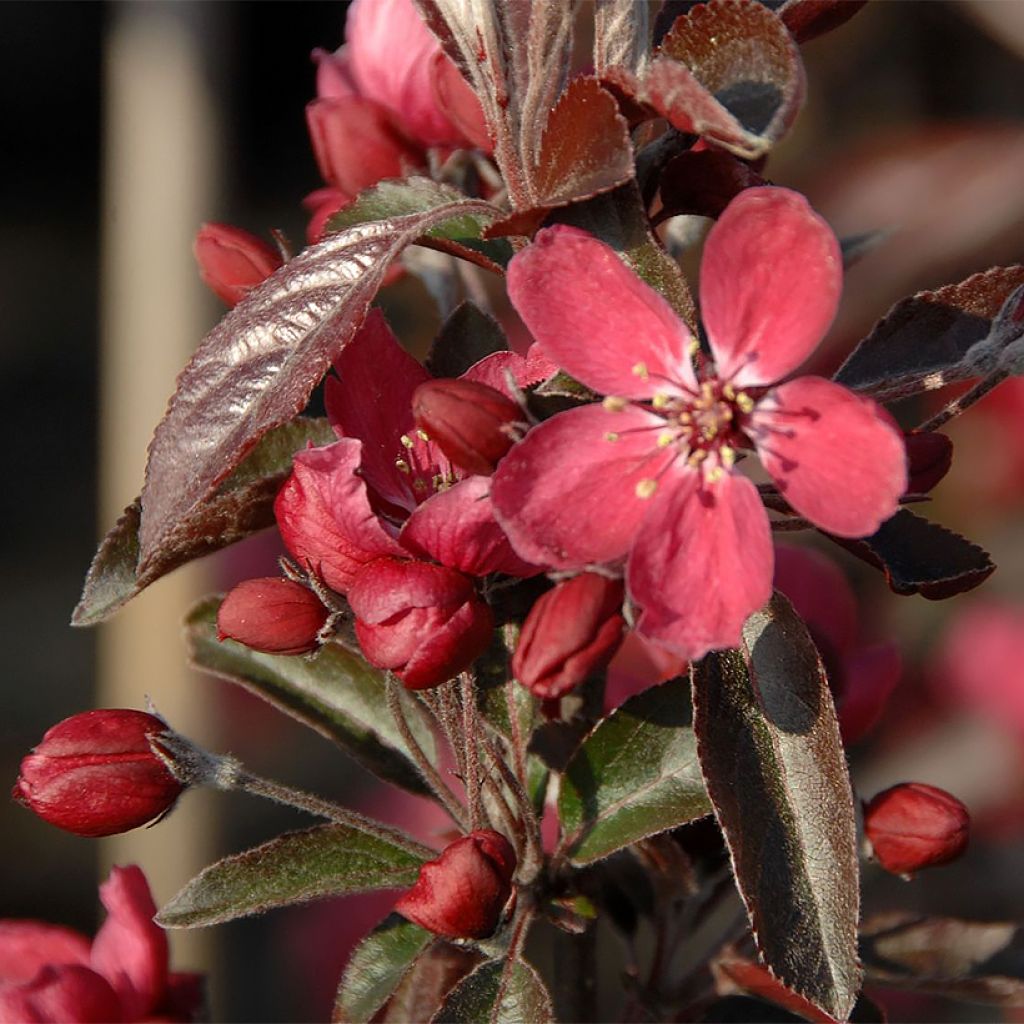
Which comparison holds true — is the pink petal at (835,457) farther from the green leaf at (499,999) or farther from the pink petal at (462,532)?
the green leaf at (499,999)

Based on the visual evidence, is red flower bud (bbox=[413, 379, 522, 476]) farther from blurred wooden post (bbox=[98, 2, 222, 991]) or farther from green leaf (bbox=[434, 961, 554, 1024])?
blurred wooden post (bbox=[98, 2, 222, 991])

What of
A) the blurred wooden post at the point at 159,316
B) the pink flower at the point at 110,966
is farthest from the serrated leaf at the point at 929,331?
the blurred wooden post at the point at 159,316

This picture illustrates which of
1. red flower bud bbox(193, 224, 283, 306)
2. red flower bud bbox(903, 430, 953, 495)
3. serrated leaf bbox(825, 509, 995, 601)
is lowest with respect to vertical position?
serrated leaf bbox(825, 509, 995, 601)

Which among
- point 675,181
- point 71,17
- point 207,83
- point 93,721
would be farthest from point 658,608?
point 71,17

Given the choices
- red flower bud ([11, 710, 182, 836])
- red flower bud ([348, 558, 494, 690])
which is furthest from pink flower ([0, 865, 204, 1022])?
red flower bud ([348, 558, 494, 690])

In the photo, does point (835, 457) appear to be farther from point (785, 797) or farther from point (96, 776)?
point (96, 776)

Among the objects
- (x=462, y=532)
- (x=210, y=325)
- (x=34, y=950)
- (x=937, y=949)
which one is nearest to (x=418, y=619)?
(x=462, y=532)

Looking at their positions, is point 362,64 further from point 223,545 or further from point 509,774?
point 509,774
